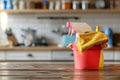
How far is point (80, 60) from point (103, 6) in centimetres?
279

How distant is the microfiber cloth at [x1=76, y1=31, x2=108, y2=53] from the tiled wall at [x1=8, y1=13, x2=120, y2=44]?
9.59 ft

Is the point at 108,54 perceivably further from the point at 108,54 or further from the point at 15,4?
the point at 15,4

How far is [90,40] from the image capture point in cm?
185

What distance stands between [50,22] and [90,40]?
2989 millimetres

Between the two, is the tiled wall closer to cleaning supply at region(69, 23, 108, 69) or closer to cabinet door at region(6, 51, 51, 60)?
cabinet door at region(6, 51, 51, 60)

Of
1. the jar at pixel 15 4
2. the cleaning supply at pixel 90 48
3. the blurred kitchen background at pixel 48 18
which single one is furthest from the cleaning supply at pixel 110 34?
the cleaning supply at pixel 90 48

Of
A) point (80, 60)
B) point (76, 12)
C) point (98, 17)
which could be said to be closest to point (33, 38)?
point (76, 12)

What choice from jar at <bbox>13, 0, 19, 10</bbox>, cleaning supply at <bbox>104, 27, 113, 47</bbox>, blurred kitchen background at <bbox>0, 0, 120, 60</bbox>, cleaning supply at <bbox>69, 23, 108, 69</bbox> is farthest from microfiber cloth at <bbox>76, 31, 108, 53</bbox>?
jar at <bbox>13, 0, 19, 10</bbox>

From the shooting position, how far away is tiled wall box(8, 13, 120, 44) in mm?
4766

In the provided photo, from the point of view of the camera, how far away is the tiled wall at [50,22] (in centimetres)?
477

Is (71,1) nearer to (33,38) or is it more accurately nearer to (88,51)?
(33,38)

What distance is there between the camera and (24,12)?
15.1 ft

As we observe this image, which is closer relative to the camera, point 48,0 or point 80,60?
point 80,60

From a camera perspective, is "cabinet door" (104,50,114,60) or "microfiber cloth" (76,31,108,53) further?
"cabinet door" (104,50,114,60)
